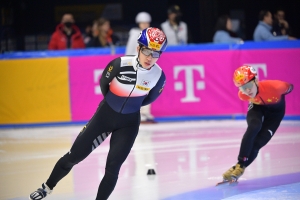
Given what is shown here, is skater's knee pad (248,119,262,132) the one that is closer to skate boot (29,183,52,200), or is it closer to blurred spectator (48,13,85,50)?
skate boot (29,183,52,200)

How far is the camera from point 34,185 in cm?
659

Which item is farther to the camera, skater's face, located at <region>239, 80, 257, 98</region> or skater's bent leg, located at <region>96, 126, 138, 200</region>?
skater's face, located at <region>239, 80, 257, 98</region>

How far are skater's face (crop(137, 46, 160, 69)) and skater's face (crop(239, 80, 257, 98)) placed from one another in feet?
4.55

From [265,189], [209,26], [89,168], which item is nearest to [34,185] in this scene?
[89,168]

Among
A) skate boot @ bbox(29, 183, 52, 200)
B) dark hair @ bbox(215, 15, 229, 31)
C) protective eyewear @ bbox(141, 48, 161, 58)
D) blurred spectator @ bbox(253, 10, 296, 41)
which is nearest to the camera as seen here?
protective eyewear @ bbox(141, 48, 161, 58)

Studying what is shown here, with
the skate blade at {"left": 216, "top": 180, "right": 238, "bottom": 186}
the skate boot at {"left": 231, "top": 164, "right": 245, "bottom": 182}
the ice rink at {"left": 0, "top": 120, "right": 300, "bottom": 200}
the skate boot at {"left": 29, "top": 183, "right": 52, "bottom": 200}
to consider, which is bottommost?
the skate blade at {"left": 216, "top": 180, "right": 238, "bottom": 186}

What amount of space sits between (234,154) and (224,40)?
3.22 meters

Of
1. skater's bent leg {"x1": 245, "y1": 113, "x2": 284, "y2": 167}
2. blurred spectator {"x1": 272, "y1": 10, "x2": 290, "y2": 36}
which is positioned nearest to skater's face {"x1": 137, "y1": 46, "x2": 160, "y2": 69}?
skater's bent leg {"x1": 245, "y1": 113, "x2": 284, "y2": 167}

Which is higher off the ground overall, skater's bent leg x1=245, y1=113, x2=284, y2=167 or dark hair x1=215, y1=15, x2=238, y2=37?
dark hair x1=215, y1=15, x2=238, y2=37

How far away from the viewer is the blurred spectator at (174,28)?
1086 cm

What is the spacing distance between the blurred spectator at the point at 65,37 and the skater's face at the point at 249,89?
526 centimetres

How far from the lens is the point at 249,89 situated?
650cm

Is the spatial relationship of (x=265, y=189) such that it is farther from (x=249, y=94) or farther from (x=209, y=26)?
(x=209, y=26)

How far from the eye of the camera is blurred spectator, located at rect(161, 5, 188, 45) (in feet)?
35.6
